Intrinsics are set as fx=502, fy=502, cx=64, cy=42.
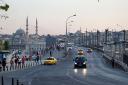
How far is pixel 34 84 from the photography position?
3497 centimetres

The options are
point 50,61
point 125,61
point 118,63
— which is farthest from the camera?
point 50,61

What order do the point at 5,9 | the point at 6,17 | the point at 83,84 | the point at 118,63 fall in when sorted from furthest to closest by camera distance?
the point at 118,63, the point at 83,84, the point at 6,17, the point at 5,9

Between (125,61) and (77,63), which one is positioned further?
(77,63)

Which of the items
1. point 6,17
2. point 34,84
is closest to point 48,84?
point 34,84

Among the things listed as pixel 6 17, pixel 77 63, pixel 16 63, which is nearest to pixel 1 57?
pixel 16 63

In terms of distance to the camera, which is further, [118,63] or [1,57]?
[118,63]

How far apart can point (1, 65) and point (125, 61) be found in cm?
1409

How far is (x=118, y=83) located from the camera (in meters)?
35.6

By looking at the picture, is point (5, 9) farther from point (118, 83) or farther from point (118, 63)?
point (118, 63)

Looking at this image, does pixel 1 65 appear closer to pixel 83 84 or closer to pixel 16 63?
pixel 16 63

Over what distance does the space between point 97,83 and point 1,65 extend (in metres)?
23.9

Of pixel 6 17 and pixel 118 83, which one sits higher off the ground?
pixel 6 17

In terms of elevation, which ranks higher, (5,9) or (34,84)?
(5,9)

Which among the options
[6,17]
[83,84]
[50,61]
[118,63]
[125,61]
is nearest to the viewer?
[6,17]
